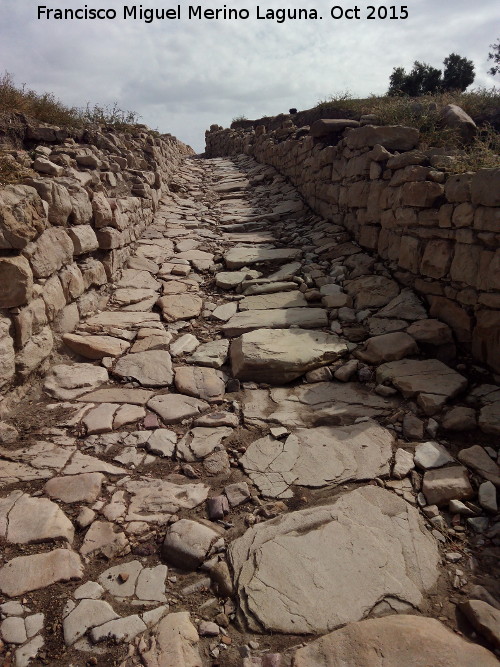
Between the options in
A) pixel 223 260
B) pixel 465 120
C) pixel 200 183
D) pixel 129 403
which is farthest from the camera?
pixel 200 183

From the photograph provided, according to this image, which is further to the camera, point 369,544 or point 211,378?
point 211,378

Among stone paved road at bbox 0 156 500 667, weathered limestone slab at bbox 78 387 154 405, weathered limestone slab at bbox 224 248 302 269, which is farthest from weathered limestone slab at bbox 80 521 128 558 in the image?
weathered limestone slab at bbox 224 248 302 269

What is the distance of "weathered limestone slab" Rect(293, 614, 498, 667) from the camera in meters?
1.65

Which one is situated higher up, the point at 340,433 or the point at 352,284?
the point at 352,284

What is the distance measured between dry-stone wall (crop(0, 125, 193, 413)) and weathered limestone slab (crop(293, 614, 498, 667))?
7.95 feet

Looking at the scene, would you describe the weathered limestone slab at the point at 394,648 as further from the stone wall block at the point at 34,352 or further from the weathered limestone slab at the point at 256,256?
the weathered limestone slab at the point at 256,256

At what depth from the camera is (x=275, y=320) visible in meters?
4.49

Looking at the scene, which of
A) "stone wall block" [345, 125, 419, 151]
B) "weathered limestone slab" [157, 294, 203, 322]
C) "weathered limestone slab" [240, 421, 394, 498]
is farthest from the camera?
"stone wall block" [345, 125, 419, 151]

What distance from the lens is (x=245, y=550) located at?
2.17 meters

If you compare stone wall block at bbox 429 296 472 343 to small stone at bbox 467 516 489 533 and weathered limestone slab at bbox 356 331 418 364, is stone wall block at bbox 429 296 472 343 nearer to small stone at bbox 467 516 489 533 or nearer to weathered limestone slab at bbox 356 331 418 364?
weathered limestone slab at bbox 356 331 418 364

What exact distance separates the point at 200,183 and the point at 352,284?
7.46 metres

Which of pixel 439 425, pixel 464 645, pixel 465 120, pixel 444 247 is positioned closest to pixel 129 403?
pixel 439 425

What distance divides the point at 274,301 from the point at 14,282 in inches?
106

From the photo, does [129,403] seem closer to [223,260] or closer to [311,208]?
[223,260]
